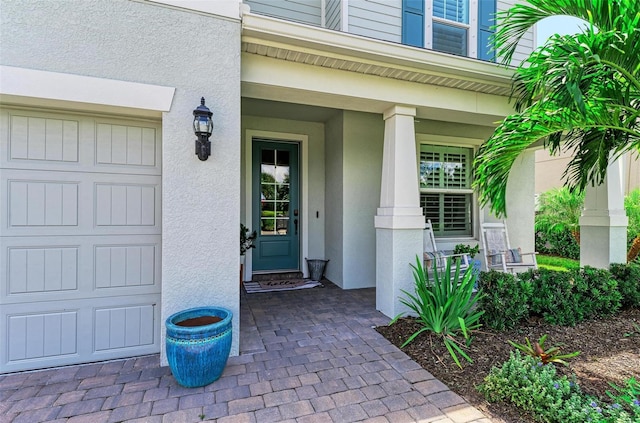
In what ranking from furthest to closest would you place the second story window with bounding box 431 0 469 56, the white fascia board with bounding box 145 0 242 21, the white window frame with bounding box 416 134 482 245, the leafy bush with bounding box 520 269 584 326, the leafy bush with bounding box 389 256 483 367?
the white window frame with bounding box 416 134 482 245
the second story window with bounding box 431 0 469 56
the leafy bush with bounding box 520 269 584 326
the leafy bush with bounding box 389 256 483 367
the white fascia board with bounding box 145 0 242 21

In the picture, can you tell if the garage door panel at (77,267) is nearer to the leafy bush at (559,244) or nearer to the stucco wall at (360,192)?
the stucco wall at (360,192)

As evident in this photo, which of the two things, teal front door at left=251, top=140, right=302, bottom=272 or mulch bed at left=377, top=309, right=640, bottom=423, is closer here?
mulch bed at left=377, top=309, right=640, bottom=423

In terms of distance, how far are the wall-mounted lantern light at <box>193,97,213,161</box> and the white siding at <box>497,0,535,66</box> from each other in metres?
5.15

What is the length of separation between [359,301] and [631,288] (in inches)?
145

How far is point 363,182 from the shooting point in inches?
220

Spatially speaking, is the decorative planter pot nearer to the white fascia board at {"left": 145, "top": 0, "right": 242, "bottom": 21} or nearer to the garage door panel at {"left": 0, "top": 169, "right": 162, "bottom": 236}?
the garage door panel at {"left": 0, "top": 169, "right": 162, "bottom": 236}

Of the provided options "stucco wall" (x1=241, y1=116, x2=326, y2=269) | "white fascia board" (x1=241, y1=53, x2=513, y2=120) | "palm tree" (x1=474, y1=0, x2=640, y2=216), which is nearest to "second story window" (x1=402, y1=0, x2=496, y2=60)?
"white fascia board" (x1=241, y1=53, x2=513, y2=120)

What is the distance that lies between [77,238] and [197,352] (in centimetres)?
156

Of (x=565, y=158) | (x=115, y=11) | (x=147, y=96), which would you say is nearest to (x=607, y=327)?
(x=147, y=96)

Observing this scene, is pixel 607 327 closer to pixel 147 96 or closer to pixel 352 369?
pixel 352 369

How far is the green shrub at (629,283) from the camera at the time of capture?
166 inches

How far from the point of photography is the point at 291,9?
494cm

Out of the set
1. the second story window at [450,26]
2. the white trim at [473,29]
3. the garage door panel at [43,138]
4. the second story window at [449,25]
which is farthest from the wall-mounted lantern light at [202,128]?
the white trim at [473,29]

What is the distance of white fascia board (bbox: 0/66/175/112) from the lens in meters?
2.42
